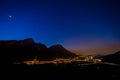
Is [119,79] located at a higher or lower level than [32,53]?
lower

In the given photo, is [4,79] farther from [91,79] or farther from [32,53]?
[32,53]

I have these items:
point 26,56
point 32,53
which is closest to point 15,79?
point 26,56

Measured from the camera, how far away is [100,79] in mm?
37000

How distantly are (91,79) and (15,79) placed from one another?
592 inches

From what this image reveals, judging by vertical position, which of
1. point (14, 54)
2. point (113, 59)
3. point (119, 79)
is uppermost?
point (14, 54)

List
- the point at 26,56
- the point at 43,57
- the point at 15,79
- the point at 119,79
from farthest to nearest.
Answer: the point at 43,57 < the point at 26,56 < the point at 15,79 < the point at 119,79

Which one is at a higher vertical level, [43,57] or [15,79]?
[43,57]

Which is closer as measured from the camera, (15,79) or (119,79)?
(119,79)

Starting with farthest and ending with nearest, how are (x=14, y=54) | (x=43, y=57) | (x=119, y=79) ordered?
(x=43, y=57) → (x=14, y=54) → (x=119, y=79)

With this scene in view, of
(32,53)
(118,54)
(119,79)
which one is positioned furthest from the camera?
(32,53)

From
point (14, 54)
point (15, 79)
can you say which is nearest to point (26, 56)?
point (14, 54)

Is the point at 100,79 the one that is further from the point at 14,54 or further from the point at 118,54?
the point at 14,54

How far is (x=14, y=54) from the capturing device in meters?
109

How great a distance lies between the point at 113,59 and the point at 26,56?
56698 millimetres
